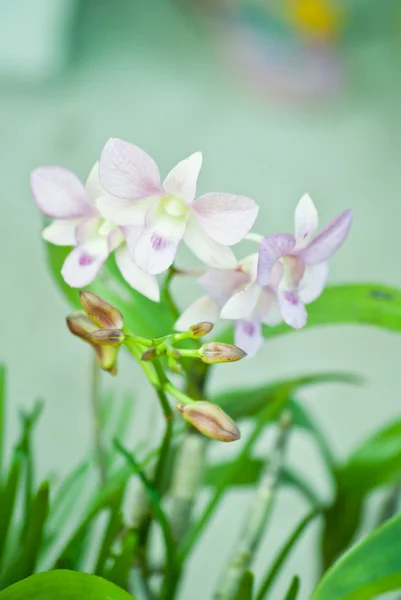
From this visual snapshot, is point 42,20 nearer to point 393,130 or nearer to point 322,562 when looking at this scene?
point 393,130

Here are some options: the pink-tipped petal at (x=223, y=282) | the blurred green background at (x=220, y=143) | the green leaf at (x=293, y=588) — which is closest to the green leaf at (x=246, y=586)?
the green leaf at (x=293, y=588)

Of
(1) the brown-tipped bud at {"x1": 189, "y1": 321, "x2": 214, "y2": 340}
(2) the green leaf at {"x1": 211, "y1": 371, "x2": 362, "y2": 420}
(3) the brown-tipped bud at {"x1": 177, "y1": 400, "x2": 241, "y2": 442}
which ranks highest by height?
(1) the brown-tipped bud at {"x1": 189, "y1": 321, "x2": 214, "y2": 340}

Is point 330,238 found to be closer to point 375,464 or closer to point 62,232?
point 62,232

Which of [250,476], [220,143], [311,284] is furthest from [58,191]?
[220,143]

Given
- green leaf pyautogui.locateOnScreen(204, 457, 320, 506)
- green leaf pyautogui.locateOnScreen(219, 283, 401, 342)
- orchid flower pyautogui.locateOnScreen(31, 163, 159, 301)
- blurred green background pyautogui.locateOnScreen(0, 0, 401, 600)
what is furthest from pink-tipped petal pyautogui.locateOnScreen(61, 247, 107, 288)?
blurred green background pyautogui.locateOnScreen(0, 0, 401, 600)

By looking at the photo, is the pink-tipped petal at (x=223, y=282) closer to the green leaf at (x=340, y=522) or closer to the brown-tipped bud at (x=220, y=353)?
the brown-tipped bud at (x=220, y=353)

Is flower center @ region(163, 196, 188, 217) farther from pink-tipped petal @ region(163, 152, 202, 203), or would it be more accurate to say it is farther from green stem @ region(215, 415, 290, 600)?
green stem @ region(215, 415, 290, 600)

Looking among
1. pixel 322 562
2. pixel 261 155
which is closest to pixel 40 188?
pixel 322 562
